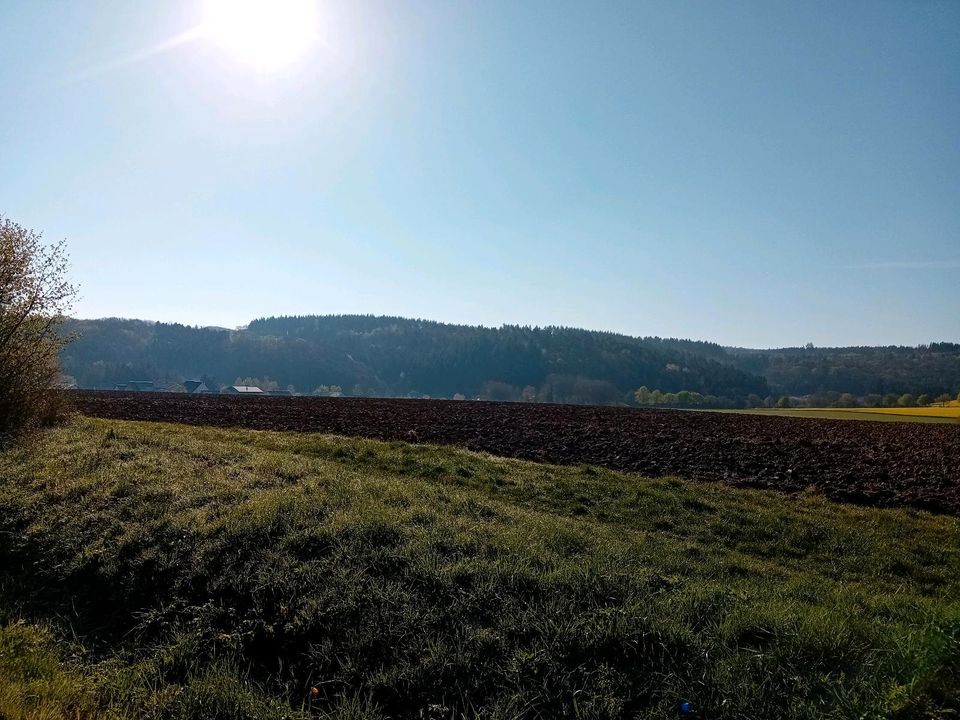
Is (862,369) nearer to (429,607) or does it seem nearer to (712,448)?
(712,448)

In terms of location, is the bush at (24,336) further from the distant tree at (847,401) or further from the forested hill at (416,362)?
the forested hill at (416,362)

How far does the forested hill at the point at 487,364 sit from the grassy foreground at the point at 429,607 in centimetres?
10726

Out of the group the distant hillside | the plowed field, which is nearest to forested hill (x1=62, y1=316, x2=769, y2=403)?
the distant hillside

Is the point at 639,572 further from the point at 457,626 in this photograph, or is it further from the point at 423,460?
the point at 423,460

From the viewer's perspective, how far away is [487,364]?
153 m

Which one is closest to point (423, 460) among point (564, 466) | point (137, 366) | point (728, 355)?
point (564, 466)

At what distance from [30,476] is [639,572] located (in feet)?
38.5

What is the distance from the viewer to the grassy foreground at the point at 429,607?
4727mm

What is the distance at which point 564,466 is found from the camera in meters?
17.5

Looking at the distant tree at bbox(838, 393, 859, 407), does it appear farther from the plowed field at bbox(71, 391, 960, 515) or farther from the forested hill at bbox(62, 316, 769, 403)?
the plowed field at bbox(71, 391, 960, 515)

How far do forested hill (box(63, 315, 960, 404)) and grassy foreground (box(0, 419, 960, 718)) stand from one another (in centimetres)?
10726

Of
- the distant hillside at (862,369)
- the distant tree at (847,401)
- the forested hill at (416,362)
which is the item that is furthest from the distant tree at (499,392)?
the distant tree at (847,401)

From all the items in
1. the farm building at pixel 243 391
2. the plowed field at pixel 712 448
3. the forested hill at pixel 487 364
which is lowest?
the farm building at pixel 243 391

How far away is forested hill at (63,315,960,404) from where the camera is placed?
124 meters
